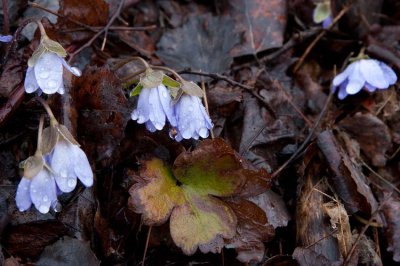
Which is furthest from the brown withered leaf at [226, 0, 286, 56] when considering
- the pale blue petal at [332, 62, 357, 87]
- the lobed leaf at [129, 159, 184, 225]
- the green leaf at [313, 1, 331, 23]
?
the lobed leaf at [129, 159, 184, 225]

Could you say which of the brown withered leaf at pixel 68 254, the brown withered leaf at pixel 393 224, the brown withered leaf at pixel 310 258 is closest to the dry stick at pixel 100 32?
the brown withered leaf at pixel 68 254

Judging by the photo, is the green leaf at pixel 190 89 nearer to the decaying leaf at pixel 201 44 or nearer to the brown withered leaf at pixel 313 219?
the brown withered leaf at pixel 313 219

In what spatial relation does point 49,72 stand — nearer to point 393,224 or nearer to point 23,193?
point 23,193

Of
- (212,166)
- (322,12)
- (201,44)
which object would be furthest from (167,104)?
(322,12)

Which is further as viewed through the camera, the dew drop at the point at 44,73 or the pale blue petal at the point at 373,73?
the pale blue petal at the point at 373,73

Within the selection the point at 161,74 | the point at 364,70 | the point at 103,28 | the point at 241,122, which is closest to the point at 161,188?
the point at 161,74

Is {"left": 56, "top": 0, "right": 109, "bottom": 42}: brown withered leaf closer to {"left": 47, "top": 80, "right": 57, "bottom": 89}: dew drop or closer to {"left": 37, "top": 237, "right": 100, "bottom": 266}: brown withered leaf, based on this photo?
{"left": 47, "top": 80, "right": 57, "bottom": 89}: dew drop
